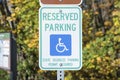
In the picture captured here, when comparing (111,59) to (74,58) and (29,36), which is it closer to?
(29,36)

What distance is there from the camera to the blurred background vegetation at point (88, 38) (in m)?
8.12

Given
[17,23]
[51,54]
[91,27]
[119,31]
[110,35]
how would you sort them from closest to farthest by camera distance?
1. [51,54]
2. [119,31]
3. [110,35]
4. [91,27]
5. [17,23]

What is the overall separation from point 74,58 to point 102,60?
12.8 ft

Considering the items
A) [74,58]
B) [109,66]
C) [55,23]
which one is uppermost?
[55,23]

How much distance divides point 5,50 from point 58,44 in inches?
149

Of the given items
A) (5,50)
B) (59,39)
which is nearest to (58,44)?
(59,39)

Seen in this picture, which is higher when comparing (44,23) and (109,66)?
(44,23)

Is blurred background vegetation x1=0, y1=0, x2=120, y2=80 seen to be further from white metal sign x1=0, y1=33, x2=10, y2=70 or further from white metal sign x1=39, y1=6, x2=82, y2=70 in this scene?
white metal sign x1=39, y1=6, x2=82, y2=70

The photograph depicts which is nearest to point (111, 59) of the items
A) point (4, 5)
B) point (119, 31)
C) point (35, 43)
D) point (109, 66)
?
point (109, 66)

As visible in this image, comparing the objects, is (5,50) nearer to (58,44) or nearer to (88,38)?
(88,38)

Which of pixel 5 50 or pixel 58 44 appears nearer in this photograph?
pixel 58 44

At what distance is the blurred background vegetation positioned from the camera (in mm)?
8125

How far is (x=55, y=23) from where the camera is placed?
13.9 ft

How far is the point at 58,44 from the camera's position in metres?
4.25
